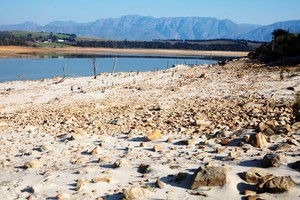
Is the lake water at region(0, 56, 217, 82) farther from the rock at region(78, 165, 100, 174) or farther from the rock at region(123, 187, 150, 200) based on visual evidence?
the rock at region(123, 187, 150, 200)

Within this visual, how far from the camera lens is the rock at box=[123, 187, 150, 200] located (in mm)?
4805

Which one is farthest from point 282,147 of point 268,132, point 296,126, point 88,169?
point 88,169

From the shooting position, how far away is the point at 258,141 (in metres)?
6.55

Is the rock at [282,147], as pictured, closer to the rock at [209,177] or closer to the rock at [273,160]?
the rock at [273,160]

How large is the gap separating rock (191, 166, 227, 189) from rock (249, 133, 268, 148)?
1740 mm

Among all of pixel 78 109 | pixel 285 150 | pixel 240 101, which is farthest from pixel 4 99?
pixel 285 150

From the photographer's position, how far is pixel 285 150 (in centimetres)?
615

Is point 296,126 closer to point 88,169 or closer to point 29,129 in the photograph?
point 88,169

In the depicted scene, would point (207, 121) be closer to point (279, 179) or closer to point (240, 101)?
point (240, 101)

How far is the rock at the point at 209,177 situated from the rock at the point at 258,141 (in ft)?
5.71

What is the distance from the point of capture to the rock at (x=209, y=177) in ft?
16.2

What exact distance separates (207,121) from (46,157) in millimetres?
4134

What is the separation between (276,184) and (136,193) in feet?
6.02

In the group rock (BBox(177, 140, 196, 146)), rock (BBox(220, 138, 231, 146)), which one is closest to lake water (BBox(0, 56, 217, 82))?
rock (BBox(177, 140, 196, 146))
